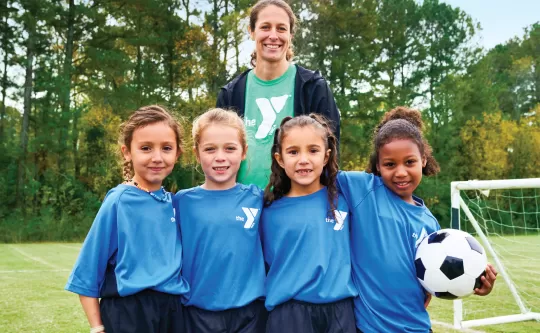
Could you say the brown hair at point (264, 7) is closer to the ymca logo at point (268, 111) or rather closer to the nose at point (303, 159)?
the ymca logo at point (268, 111)

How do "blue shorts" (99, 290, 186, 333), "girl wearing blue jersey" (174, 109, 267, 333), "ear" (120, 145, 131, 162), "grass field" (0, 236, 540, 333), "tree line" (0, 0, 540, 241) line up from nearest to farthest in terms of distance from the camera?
"blue shorts" (99, 290, 186, 333)
"girl wearing blue jersey" (174, 109, 267, 333)
"ear" (120, 145, 131, 162)
"grass field" (0, 236, 540, 333)
"tree line" (0, 0, 540, 241)

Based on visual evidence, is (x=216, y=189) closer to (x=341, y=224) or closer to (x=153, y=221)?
(x=153, y=221)

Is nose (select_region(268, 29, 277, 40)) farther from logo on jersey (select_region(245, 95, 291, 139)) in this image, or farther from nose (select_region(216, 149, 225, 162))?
nose (select_region(216, 149, 225, 162))

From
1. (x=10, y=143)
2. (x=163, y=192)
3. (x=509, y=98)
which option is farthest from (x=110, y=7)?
A: (x=509, y=98)

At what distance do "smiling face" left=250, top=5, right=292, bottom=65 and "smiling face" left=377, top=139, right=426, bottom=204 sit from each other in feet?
2.72

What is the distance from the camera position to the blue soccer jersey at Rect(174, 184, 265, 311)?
2.42 meters

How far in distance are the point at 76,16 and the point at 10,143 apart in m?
5.61

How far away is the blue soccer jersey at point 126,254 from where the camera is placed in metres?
2.31

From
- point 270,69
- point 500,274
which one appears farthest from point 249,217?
point 500,274

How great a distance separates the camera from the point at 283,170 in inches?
106

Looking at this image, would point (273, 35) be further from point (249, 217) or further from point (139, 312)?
point (139, 312)

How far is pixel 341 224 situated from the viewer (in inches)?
98.9

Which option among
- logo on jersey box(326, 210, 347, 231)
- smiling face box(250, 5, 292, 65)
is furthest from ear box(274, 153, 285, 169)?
smiling face box(250, 5, 292, 65)

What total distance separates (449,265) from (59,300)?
19.1 feet
